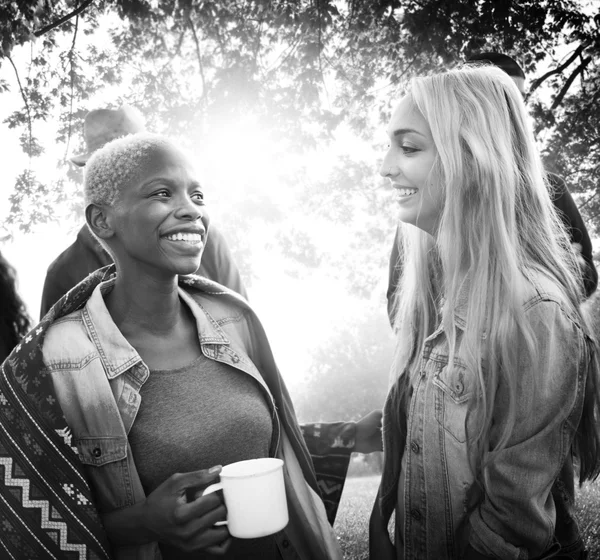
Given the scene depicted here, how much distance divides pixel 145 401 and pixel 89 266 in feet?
5.43

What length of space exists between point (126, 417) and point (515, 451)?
4.15 ft

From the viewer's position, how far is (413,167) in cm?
205

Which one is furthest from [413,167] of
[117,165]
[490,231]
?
[117,165]

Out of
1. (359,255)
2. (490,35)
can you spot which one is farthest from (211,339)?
(359,255)

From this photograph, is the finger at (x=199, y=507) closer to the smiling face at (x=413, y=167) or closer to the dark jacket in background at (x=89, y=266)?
the smiling face at (x=413, y=167)

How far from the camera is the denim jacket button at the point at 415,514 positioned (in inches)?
77.3

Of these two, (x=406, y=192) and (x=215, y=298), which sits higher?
(x=406, y=192)

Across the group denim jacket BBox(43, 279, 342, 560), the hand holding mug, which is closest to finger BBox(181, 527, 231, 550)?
the hand holding mug

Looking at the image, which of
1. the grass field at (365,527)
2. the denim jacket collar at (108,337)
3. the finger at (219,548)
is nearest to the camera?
the finger at (219,548)

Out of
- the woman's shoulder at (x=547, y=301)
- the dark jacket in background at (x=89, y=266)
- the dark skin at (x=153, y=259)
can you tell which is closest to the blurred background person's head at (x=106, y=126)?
the dark jacket in background at (x=89, y=266)

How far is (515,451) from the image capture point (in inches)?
65.7

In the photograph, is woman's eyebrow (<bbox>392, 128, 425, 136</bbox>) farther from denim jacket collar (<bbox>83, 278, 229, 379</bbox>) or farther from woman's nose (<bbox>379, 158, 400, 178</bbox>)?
denim jacket collar (<bbox>83, 278, 229, 379</bbox>)

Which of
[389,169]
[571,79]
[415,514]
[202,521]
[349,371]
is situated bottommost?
[349,371]

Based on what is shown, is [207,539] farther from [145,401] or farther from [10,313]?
[10,313]
